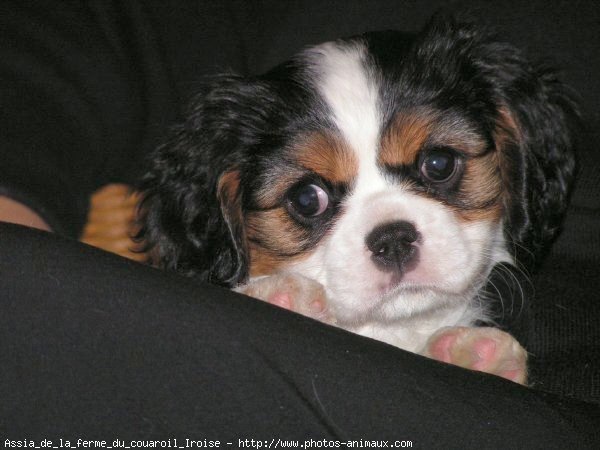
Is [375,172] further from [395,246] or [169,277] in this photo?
[169,277]

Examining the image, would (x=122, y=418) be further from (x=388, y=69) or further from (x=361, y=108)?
(x=388, y=69)

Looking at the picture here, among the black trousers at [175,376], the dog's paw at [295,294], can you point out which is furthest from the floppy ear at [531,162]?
the black trousers at [175,376]

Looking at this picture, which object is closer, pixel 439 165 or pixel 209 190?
pixel 439 165

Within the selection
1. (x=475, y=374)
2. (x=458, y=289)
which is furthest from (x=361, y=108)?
(x=475, y=374)

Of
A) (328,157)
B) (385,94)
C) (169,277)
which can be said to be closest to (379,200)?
(328,157)

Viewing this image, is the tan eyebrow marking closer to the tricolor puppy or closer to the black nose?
the tricolor puppy

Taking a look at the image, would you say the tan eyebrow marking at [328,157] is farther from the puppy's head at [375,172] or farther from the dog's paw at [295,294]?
the dog's paw at [295,294]

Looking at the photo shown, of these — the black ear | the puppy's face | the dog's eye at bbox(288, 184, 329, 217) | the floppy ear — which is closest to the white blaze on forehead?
the puppy's face
